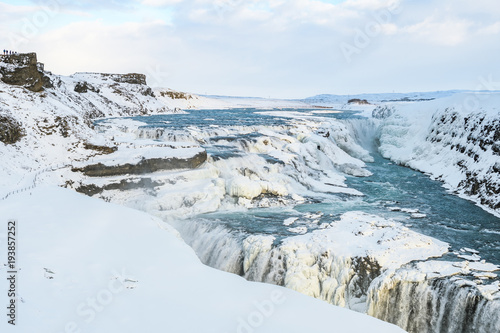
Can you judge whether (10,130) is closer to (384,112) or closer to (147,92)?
(384,112)

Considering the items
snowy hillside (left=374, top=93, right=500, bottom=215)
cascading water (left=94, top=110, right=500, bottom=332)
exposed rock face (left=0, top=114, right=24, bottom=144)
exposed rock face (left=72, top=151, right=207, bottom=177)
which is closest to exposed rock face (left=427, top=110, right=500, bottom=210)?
snowy hillside (left=374, top=93, right=500, bottom=215)

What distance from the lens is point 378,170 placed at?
1184 inches

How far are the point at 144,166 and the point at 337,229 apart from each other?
37.6 feet

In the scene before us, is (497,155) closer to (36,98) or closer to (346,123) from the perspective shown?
(346,123)

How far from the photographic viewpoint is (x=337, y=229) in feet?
47.1

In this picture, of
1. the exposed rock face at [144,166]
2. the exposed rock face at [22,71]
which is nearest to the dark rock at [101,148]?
the exposed rock face at [144,166]

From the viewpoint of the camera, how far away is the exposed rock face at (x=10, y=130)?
20611mm

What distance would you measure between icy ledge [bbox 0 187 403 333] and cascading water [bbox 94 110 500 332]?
135 inches

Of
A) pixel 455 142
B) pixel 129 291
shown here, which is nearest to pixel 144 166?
pixel 129 291

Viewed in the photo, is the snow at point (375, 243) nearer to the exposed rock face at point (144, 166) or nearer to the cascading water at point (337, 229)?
the cascading water at point (337, 229)

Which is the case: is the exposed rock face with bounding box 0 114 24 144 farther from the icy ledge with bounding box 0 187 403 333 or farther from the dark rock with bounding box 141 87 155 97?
the dark rock with bounding box 141 87 155 97

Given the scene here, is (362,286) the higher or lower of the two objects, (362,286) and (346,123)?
the lower

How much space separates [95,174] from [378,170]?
21.3 meters

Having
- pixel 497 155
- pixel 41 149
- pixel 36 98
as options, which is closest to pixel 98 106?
pixel 36 98
